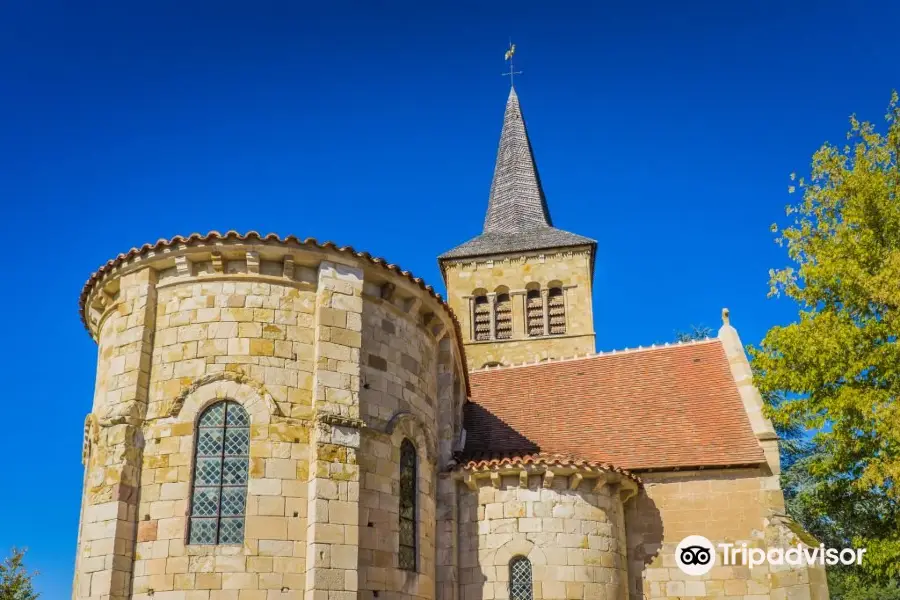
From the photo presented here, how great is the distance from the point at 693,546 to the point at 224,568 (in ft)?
28.5

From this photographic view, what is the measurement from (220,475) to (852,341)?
33.0 ft

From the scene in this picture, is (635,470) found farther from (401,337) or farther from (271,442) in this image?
(271,442)

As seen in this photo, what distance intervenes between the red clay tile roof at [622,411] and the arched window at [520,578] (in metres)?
2.35

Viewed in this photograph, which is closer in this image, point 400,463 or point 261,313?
point 261,313

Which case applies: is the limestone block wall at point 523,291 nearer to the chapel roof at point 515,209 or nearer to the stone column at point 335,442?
the chapel roof at point 515,209

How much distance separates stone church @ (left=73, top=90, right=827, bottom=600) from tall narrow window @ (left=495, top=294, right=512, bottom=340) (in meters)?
13.1

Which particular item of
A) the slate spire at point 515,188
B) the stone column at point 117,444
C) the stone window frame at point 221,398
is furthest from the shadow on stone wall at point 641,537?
the slate spire at point 515,188

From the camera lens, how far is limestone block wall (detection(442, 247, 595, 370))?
101 feet

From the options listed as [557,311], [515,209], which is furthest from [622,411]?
[515,209]

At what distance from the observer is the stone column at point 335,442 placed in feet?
34.6

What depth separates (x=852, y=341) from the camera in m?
12.8

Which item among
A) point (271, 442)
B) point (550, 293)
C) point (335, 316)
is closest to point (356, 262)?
point (335, 316)

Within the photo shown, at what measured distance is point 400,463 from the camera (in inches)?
497

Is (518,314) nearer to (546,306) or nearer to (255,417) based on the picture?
(546,306)
